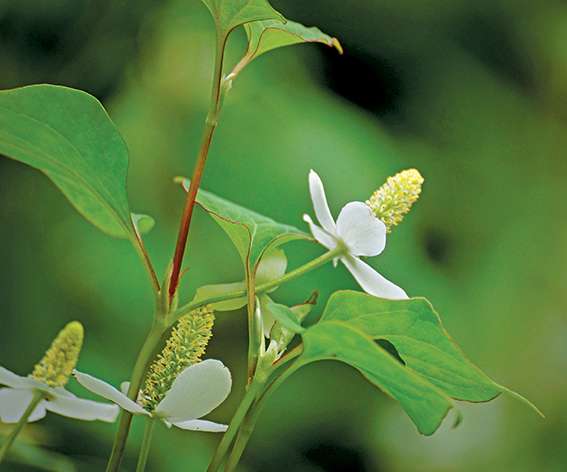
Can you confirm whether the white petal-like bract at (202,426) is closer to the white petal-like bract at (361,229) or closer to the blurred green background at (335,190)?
the white petal-like bract at (361,229)

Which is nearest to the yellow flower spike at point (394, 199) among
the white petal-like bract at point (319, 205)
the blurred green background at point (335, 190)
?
the white petal-like bract at point (319, 205)

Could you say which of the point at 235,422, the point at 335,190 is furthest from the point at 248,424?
the point at 335,190

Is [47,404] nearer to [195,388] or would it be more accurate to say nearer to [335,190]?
[195,388]

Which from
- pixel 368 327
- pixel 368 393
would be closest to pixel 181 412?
pixel 368 327

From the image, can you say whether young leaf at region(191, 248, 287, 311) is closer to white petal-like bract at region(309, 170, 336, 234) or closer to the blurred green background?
white petal-like bract at region(309, 170, 336, 234)

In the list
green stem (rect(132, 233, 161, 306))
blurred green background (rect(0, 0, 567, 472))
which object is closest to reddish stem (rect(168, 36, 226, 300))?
green stem (rect(132, 233, 161, 306))

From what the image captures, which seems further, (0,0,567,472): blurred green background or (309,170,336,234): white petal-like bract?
(0,0,567,472): blurred green background
